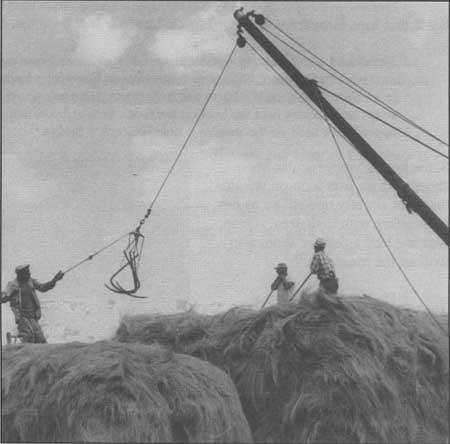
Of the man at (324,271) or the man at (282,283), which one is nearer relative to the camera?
the man at (324,271)

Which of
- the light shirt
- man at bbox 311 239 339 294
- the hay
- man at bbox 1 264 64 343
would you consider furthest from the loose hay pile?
the light shirt

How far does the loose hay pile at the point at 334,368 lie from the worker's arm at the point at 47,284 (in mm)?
2990

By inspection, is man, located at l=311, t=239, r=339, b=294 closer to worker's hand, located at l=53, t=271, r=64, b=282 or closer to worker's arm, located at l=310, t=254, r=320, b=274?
worker's arm, located at l=310, t=254, r=320, b=274

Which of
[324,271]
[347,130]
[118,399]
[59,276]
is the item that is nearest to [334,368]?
[118,399]

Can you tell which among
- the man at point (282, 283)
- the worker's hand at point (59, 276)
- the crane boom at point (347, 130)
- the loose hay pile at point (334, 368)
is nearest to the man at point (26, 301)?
the worker's hand at point (59, 276)

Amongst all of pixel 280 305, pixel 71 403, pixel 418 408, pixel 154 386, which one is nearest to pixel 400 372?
pixel 418 408

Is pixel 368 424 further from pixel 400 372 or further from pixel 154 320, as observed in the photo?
pixel 154 320

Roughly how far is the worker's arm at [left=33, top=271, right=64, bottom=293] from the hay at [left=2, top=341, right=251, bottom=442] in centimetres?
350

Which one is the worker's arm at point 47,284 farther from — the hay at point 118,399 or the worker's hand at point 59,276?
the hay at point 118,399

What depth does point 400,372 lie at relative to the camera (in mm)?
4480

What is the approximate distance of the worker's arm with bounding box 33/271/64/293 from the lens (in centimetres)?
738

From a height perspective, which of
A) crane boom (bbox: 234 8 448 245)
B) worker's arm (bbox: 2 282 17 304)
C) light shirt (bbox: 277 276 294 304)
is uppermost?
crane boom (bbox: 234 8 448 245)

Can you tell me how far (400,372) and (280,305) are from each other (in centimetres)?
112

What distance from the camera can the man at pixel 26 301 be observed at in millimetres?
7297
